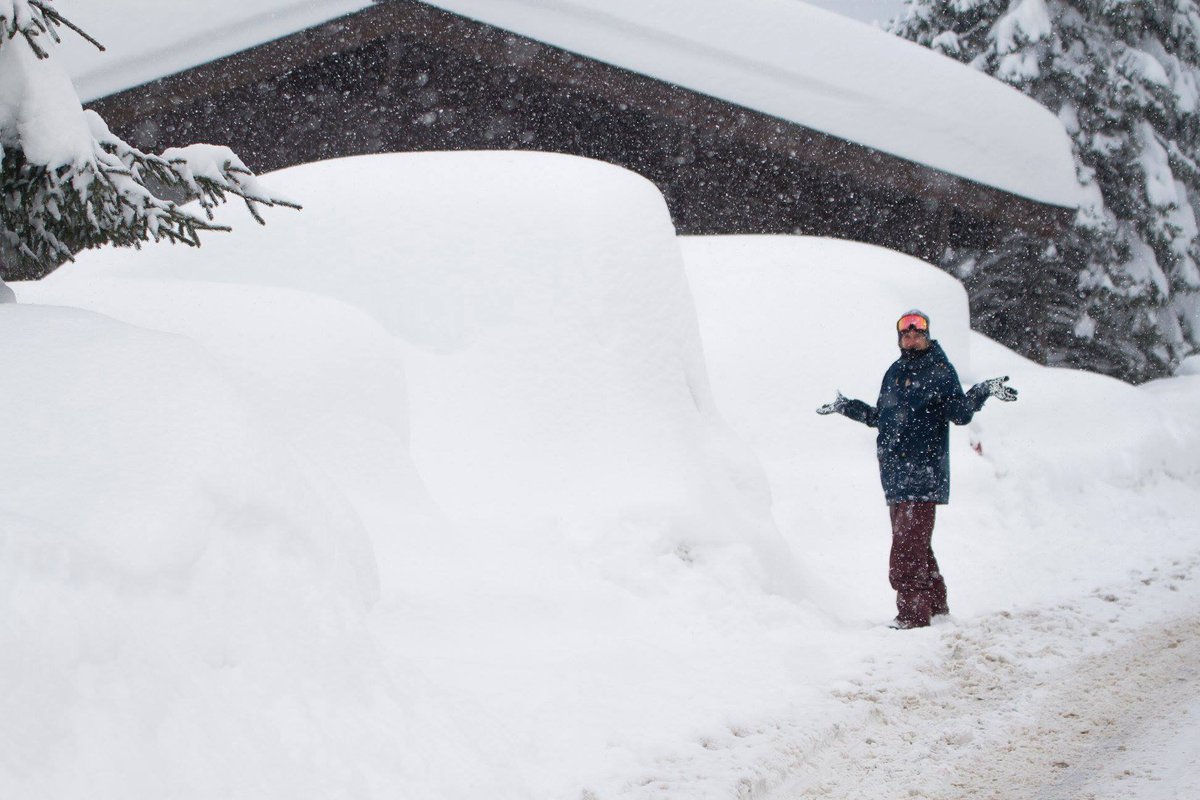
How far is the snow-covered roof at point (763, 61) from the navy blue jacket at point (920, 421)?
5.32 meters

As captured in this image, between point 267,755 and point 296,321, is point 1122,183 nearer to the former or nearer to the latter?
point 296,321

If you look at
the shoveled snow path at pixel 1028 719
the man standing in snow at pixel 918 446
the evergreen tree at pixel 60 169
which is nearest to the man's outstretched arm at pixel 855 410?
the man standing in snow at pixel 918 446

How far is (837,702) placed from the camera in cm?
353

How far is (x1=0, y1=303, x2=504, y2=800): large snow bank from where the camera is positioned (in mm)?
2031

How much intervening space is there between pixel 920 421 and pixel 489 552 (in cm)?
225

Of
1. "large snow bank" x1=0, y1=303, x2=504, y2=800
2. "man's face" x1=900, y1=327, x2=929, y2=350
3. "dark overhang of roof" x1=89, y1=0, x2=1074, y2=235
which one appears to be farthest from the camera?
"dark overhang of roof" x1=89, y1=0, x2=1074, y2=235

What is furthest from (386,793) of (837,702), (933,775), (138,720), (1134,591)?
(1134,591)

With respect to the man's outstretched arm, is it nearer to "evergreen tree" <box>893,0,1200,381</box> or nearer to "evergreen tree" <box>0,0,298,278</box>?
"evergreen tree" <box>0,0,298,278</box>

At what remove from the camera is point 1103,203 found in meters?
15.0

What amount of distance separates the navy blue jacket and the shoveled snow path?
0.67 meters

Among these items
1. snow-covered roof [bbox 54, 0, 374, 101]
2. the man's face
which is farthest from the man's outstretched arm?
snow-covered roof [bbox 54, 0, 374, 101]

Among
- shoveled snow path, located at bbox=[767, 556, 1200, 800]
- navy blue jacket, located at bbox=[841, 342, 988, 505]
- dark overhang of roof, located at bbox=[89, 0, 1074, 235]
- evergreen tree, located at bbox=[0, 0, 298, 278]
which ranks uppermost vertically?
dark overhang of roof, located at bbox=[89, 0, 1074, 235]

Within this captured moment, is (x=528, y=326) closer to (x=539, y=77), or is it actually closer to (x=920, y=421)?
(x=920, y=421)

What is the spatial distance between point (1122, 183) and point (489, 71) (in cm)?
957
